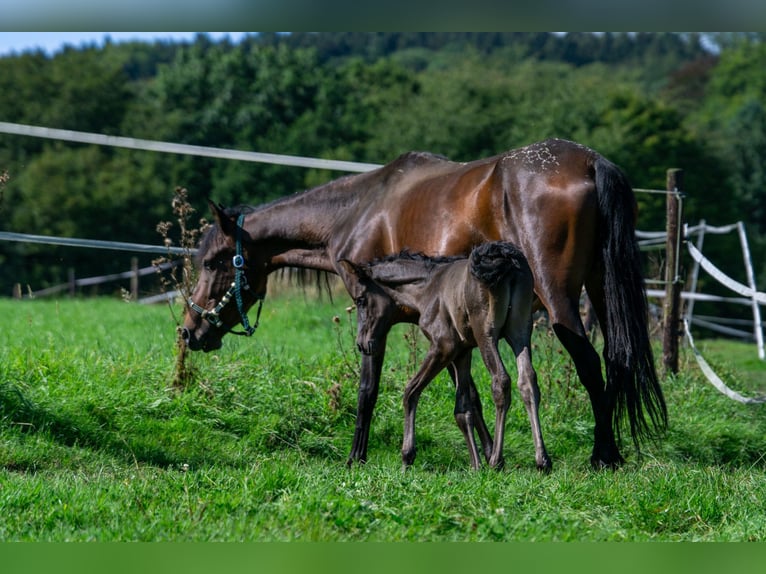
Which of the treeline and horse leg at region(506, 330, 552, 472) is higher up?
the treeline

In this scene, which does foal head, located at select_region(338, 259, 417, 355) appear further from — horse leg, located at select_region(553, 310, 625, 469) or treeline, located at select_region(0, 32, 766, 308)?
treeline, located at select_region(0, 32, 766, 308)

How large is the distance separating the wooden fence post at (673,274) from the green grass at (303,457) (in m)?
0.32

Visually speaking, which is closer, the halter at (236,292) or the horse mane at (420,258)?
the horse mane at (420,258)

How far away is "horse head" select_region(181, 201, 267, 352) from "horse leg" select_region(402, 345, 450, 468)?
6.01ft

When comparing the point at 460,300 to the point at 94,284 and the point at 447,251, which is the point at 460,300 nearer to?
the point at 447,251

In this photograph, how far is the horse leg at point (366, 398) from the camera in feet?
22.1

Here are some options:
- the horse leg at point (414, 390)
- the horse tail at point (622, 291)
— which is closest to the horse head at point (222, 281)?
the horse leg at point (414, 390)

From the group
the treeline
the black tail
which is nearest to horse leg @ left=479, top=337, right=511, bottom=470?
the black tail

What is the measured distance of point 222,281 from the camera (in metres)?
7.57

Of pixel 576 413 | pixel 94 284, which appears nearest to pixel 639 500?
pixel 576 413

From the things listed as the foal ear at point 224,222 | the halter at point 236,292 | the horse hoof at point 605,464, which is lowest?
the horse hoof at point 605,464

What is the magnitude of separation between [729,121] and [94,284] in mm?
30195

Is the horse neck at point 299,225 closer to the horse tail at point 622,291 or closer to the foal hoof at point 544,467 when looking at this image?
the horse tail at point 622,291

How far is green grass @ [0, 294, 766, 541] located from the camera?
4.38 metres
